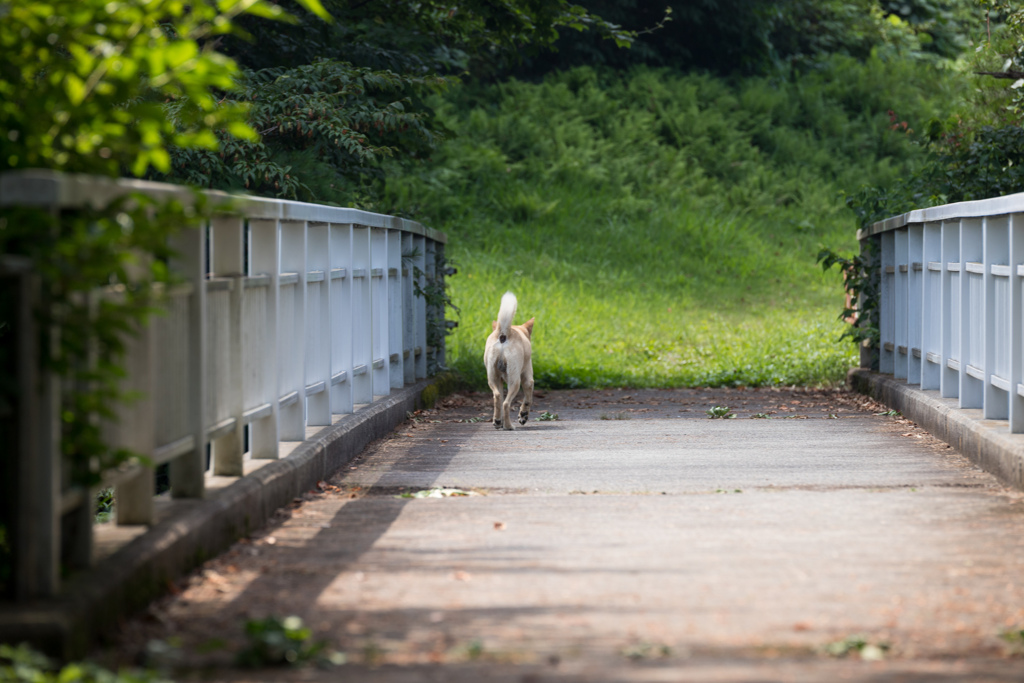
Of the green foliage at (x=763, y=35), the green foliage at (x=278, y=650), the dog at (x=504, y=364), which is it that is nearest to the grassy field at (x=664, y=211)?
the green foliage at (x=763, y=35)

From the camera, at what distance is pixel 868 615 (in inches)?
161

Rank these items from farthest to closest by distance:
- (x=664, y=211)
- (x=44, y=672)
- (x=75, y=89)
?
1. (x=664, y=211)
2. (x=75, y=89)
3. (x=44, y=672)

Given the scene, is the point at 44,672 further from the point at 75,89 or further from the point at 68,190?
the point at 75,89

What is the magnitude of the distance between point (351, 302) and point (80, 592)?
5.19 meters

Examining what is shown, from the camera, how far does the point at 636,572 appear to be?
471 centimetres

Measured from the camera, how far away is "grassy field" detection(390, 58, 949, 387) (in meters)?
16.4

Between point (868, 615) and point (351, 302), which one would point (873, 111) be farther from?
point (868, 615)

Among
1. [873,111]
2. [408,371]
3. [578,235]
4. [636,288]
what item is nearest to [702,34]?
[873,111]

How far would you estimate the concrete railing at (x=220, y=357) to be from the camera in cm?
357

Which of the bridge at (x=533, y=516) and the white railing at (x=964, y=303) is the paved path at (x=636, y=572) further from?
the white railing at (x=964, y=303)

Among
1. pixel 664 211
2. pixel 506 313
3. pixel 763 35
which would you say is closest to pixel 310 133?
pixel 506 313

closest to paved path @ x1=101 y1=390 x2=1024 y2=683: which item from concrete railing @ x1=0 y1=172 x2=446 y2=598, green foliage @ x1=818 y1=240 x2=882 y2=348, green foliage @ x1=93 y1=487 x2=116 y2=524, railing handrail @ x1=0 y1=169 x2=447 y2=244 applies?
concrete railing @ x1=0 y1=172 x2=446 y2=598

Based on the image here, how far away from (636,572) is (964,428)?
4.06 metres

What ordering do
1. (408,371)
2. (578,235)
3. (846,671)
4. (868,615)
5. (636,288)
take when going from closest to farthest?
1. (846,671)
2. (868,615)
3. (408,371)
4. (636,288)
5. (578,235)
